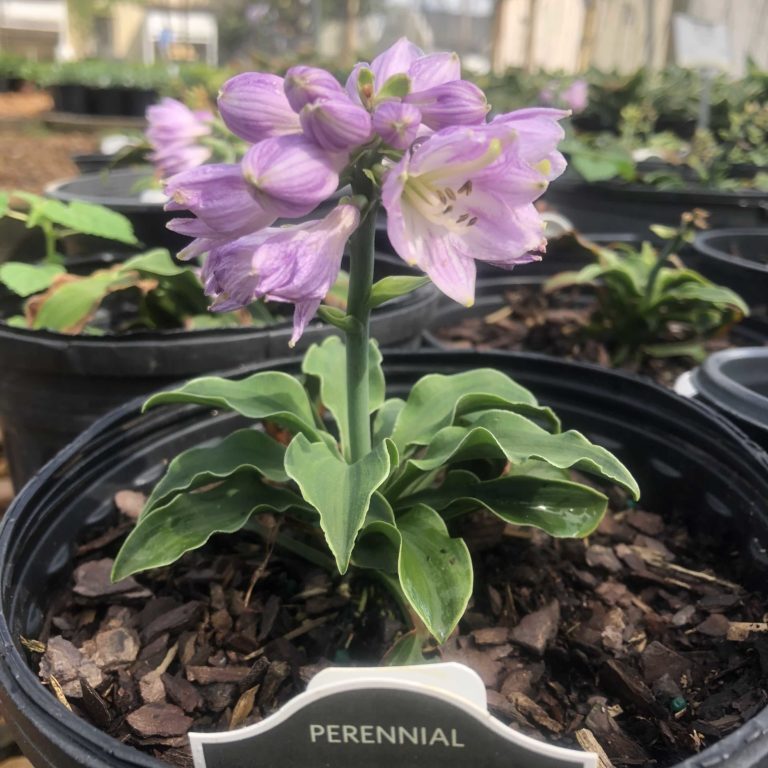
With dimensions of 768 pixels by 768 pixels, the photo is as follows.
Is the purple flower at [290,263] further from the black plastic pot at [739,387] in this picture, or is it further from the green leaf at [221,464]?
the black plastic pot at [739,387]

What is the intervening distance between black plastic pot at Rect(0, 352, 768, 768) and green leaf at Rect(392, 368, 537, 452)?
0.21 m

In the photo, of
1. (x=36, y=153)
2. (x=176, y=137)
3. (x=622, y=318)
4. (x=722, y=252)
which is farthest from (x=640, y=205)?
(x=36, y=153)

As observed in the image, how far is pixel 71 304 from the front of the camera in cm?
152

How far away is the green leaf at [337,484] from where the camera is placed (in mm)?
743

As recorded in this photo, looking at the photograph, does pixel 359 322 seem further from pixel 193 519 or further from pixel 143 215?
pixel 143 215

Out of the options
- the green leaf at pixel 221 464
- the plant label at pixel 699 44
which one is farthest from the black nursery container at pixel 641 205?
the green leaf at pixel 221 464

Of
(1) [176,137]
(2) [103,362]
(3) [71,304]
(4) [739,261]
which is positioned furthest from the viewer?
(1) [176,137]

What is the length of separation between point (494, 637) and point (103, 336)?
0.86 meters

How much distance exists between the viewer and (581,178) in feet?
10.0

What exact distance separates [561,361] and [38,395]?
97 centimetres

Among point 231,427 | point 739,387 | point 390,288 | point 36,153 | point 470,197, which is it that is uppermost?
point 470,197

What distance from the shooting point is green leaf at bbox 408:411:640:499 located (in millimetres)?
828

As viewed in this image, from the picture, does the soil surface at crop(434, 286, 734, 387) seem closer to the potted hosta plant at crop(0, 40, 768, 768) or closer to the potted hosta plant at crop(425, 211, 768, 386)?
the potted hosta plant at crop(425, 211, 768, 386)

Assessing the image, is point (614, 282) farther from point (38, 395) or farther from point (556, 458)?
point (38, 395)
